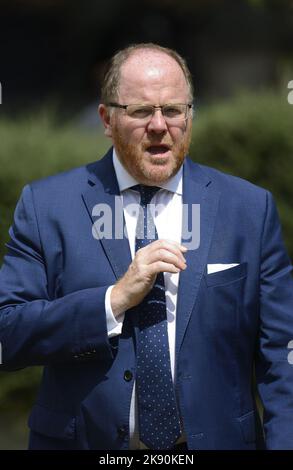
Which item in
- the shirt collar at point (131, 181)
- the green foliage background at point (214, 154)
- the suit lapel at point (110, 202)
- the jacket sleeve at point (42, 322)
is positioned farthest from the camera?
the green foliage background at point (214, 154)

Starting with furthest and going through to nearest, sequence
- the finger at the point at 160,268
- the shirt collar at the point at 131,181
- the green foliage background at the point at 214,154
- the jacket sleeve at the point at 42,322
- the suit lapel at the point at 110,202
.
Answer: the green foliage background at the point at 214,154
the shirt collar at the point at 131,181
the suit lapel at the point at 110,202
the jacket sleeve at the point at 42,322
the finger at the point at 160,268

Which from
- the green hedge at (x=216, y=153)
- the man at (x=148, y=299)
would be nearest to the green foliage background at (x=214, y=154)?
the green hedge at (x=216, y=153)

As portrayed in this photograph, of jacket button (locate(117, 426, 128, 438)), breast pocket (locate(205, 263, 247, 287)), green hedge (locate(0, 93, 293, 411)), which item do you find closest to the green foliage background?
green hedge (locate(0, 93, 293, 411))

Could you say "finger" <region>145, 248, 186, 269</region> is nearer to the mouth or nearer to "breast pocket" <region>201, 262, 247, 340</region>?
"breast pocket" <region>201, 262, 247, 340</region>

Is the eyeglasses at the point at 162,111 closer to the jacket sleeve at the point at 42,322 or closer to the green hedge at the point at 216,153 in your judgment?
the jacket sleeve at the point at 42,322

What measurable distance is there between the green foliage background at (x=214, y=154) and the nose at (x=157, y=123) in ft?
8.31

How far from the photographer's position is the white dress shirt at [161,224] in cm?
308

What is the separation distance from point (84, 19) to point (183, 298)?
27.6 ft

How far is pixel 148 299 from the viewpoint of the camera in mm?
3113

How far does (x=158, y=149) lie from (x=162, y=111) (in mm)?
123

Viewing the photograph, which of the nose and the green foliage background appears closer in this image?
the nose

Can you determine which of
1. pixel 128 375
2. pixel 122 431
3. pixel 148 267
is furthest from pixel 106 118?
pixel 122 431

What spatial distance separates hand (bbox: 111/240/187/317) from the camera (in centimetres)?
293

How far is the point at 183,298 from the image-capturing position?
3.10 metres
